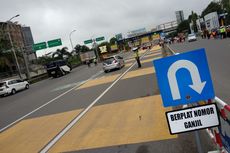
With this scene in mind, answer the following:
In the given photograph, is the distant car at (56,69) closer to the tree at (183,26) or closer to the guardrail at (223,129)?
the guardrail at (223,129)

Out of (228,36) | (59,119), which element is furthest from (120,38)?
(59,119)

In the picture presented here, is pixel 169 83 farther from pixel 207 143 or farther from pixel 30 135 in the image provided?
pixel 30 135

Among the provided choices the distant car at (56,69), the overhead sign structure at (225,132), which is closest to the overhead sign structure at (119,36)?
the distant car at (56,69)

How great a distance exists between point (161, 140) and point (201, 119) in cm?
295

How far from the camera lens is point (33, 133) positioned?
10633 millimetres

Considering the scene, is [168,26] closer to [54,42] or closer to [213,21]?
[213,21]

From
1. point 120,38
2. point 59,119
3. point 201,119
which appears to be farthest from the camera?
point 120,38

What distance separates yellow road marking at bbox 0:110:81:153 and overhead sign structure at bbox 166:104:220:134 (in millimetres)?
4879

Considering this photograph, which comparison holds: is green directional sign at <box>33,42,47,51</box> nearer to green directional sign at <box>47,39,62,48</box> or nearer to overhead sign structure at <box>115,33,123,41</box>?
green directional sign at <box>47,39,62,48</box>

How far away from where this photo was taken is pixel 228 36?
155ft

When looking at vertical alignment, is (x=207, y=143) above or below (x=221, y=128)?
below

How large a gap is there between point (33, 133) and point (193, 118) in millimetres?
7263

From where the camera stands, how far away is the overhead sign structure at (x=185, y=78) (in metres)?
4.42

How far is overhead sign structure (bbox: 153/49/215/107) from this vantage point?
442 cm
